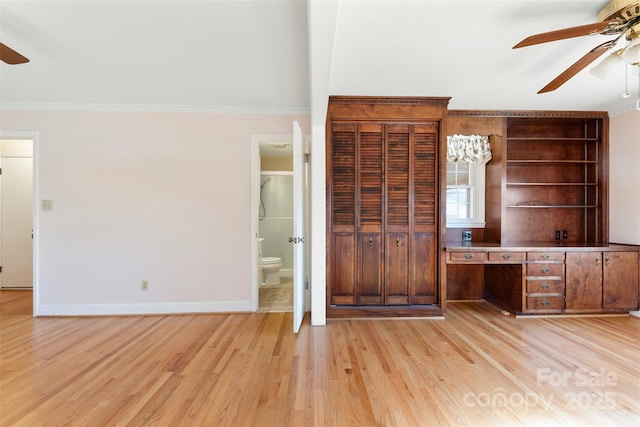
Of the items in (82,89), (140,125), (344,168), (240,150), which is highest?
(82,89)

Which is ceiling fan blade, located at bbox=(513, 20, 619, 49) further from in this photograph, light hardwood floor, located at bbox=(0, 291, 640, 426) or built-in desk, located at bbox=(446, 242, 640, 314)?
light hardwood floor, located at bbox=(0, 291, 640, 426)

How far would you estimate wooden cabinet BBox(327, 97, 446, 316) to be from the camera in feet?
9.93

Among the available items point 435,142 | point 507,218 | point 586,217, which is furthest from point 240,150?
point 586,217

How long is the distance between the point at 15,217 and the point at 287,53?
513cm

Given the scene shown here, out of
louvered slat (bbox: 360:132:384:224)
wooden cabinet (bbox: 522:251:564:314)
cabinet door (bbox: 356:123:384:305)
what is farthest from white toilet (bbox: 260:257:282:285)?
wooden cabinet (bbox: 522:251:564:314)

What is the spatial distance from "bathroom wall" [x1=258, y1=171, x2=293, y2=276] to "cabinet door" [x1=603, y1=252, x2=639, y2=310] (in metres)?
4.34

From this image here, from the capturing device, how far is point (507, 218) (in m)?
3.62

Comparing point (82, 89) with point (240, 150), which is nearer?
point (82, 89)

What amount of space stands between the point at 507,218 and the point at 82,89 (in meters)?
5.20

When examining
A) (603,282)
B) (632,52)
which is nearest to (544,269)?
(603,282)

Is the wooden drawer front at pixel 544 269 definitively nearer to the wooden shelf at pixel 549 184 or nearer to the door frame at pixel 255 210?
the wooden shelf at pixel 549 184

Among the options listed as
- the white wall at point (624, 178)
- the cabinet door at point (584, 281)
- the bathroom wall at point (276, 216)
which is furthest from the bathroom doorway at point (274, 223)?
the white wall at point (624, 178)

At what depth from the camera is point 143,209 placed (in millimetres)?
3240

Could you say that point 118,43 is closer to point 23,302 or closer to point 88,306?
point 88,306
